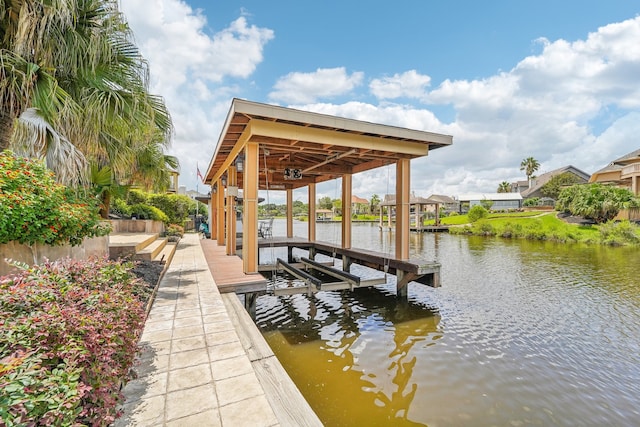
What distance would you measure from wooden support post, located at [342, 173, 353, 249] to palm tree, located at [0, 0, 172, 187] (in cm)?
614

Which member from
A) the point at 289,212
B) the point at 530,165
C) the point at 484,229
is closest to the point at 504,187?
the point at 530,165

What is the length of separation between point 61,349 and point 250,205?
4578 mm

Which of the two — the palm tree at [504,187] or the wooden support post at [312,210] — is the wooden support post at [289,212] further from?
the palm tree at [504,187]

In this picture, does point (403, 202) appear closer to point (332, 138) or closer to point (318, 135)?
point (332, 138)

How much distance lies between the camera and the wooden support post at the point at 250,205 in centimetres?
598

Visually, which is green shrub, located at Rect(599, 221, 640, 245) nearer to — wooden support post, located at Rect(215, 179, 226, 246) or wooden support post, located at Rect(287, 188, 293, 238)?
wooden support post, located at Rect(287, 188, 293, 238)

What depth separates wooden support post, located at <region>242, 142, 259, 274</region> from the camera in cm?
598

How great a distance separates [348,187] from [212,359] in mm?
7775

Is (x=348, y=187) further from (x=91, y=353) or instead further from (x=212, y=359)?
(x=91, y=353)

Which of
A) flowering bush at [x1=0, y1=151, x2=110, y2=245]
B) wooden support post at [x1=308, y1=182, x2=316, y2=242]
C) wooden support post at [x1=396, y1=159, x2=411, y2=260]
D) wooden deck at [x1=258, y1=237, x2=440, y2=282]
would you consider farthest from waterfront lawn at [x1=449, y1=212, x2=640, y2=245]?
flowering bush at [x1=0, y1=151, x2=110, y2=245]

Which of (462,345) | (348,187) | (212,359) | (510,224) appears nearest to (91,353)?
(212,359)

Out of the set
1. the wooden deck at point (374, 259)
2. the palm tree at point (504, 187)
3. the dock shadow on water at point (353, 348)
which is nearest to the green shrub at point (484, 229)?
the wooden deck at point (374, 259)

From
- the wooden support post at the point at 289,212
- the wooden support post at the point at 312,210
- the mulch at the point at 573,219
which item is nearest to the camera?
the wooden support post at the point at 312,210

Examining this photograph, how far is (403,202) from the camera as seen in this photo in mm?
7410
